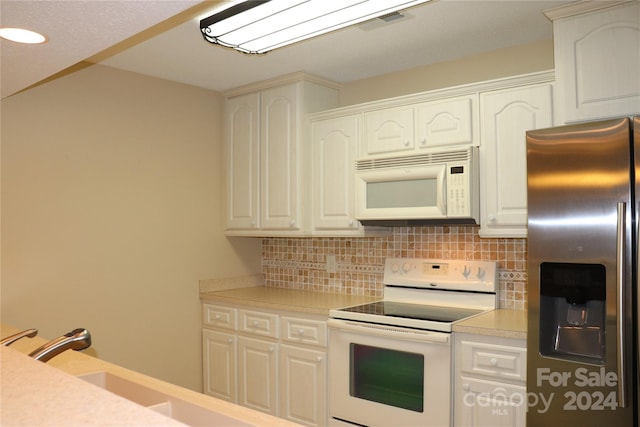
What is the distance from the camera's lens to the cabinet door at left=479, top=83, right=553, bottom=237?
8.96 ft

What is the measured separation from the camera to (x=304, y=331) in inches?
130

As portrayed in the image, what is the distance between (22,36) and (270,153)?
2267 mm

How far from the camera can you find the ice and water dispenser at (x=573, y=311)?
217 centimetres

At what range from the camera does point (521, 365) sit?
2.46m

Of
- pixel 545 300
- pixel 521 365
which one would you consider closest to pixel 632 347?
pixel 545 300

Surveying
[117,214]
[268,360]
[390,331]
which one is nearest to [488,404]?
[390,331]

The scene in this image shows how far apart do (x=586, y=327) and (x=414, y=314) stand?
0.94 m

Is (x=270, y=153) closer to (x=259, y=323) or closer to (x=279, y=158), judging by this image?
(x=279, y=158)

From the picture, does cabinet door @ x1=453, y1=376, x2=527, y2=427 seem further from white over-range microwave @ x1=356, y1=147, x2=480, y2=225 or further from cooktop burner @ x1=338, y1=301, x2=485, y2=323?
white over-range microwave @ x1=356, y1=147, x2=480, y2=225

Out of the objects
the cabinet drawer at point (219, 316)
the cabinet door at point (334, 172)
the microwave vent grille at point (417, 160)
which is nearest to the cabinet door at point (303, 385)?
the cabinet drawer at point (219, 316)

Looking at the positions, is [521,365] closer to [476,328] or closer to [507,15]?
[476,328]

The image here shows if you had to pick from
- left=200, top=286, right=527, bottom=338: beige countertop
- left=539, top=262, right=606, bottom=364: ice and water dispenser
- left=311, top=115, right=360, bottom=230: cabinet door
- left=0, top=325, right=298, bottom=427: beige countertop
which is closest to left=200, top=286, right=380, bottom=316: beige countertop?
left=200, top=286, right=527, bottom=338: beige countertop

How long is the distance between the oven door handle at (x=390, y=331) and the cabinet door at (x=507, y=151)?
621 mm

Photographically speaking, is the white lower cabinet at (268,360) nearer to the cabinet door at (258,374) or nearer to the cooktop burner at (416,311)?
the cabinet door at (258,374)
